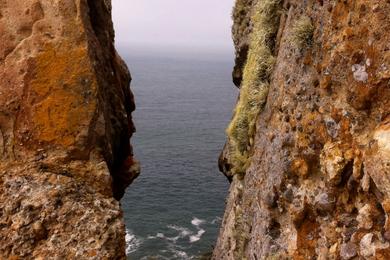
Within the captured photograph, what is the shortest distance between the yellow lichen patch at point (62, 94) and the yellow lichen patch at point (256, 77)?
21.1ft

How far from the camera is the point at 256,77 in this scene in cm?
1633

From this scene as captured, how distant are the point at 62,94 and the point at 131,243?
118 feet

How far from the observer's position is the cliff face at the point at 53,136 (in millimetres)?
14156

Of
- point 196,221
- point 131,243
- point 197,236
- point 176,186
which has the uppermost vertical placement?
point 176,186

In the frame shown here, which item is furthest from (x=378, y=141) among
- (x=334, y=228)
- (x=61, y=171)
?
(x=61, y=171)

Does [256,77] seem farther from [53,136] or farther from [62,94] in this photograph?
A: [53,136]

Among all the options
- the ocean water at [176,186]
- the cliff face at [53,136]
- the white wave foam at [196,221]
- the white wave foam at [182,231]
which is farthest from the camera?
the white wave foam at [196,221]

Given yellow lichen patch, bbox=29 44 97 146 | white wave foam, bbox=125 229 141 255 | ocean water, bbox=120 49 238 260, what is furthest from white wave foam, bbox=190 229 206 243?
yellow lichen patch, bbox=29 44 97 146

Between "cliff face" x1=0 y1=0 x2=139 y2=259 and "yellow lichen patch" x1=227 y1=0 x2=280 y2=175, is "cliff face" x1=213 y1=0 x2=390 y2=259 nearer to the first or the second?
"yellow lichen patch" x1=227 y1=0 x2=280 y2=175

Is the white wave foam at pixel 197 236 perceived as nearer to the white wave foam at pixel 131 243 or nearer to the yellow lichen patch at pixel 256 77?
the white wave foam at pixel 131 243

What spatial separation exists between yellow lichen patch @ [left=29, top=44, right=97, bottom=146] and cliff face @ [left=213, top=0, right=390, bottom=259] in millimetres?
6814

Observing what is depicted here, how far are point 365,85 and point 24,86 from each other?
12682mm

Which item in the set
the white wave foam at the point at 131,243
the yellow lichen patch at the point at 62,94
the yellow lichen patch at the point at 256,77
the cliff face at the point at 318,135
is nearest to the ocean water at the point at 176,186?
the white wave foam at the point at 131,243

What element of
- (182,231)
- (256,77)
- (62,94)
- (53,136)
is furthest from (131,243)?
(256,77)
